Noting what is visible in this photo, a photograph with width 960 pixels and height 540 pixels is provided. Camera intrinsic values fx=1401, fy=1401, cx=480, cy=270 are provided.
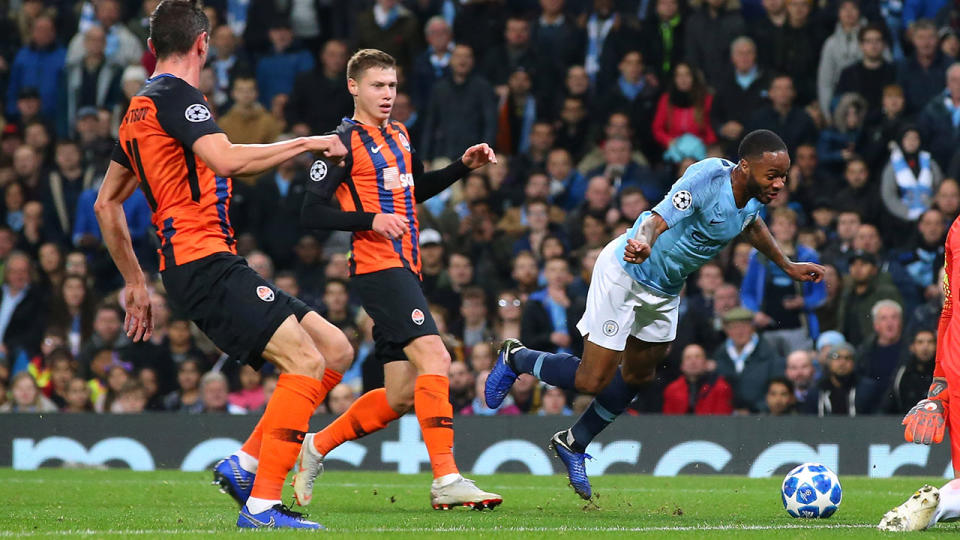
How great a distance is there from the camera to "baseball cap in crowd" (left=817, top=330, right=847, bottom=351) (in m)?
12.3

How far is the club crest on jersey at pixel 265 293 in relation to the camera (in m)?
6.29

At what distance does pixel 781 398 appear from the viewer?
11914 millimetres

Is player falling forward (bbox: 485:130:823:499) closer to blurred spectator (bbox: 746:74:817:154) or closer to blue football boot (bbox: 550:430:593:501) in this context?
blue football boot (bbox: 550:430:593:501)

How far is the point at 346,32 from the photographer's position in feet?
58.1

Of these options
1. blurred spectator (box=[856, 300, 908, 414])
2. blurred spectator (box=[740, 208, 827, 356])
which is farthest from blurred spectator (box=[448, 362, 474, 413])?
blurred spectator (box=[856, 300, 908, 414])

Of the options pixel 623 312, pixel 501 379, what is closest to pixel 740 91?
pixel 501 379

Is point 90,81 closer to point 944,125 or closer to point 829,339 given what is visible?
point 829,339

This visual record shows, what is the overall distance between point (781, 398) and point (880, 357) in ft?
3.14

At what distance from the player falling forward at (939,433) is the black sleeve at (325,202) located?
9.47 ft

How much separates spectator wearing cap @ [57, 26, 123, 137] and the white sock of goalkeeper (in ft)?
40.9

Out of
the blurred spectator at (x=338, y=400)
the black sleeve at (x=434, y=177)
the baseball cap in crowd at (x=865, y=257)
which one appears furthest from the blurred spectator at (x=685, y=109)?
the black sleeve at (x=434, y=177)

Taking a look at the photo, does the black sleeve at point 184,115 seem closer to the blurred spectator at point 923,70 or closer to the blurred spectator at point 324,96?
the blurred spectator at point 324,96

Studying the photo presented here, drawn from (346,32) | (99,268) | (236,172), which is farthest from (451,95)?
(236,172)

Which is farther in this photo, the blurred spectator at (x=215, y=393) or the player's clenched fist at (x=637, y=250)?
the blurred spectator at (x=215, y=393)
